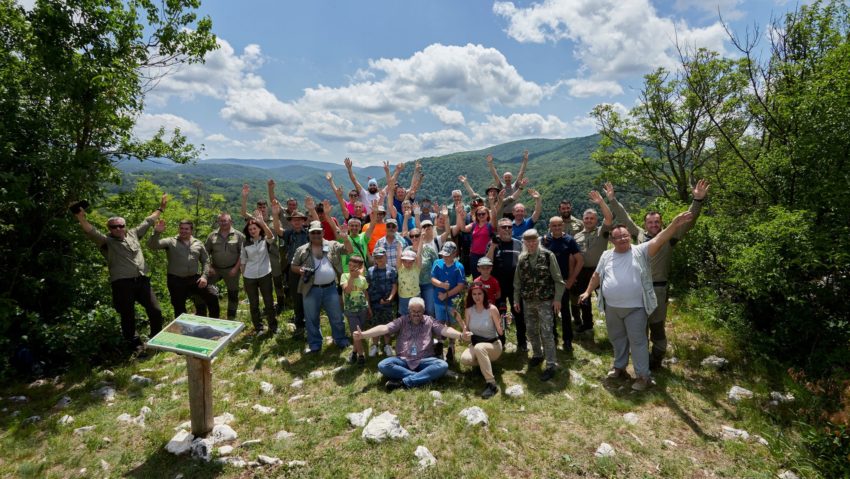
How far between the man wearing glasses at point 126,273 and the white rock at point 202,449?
162 inches

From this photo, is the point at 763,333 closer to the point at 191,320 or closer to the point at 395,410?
the point at 395,410

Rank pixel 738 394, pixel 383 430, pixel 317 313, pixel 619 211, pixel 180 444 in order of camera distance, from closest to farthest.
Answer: pixel 180 444 → pixel 383 430 → pixel 738 394 → pixel 619 211 → pixel 317 313

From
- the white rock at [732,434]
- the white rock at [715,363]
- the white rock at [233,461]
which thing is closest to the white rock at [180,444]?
the white rock at [233,461]

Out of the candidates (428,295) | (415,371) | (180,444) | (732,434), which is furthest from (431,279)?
(732,434)

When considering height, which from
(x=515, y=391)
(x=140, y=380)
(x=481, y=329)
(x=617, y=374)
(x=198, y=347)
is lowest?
(x=140, y=380)

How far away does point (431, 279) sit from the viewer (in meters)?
7.31

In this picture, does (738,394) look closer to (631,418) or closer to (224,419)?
(631,418)

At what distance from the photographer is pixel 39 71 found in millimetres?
7090

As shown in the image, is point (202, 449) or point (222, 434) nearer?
point (202, 449)

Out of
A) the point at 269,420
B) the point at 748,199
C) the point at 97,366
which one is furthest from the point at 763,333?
the point at 97,366

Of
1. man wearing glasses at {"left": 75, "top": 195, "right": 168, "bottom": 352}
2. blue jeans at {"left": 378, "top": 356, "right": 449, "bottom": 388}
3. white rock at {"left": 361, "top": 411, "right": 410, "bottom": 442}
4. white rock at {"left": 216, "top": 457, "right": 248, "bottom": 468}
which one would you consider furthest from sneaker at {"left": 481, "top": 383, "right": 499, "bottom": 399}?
man wearing glasses at {"left": 75, "top": 195, "right": 168, "bottom": 352}

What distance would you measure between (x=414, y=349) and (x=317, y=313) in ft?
7.58

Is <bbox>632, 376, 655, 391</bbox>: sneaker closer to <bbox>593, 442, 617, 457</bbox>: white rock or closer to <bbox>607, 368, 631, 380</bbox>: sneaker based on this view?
<bbox>607, 368, 631, 380</bbox>: sneaker

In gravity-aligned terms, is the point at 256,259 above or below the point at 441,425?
above
